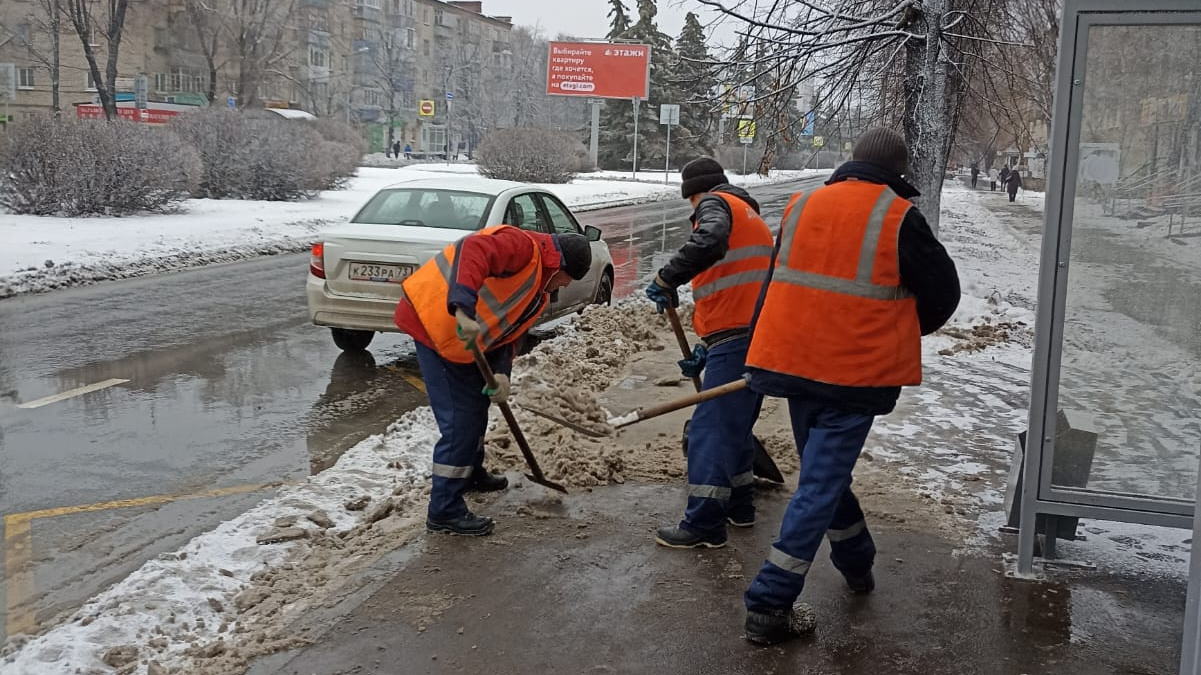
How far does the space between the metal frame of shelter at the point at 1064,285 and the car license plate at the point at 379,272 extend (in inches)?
226

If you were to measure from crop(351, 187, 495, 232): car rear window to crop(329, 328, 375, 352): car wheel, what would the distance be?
998 millimetres

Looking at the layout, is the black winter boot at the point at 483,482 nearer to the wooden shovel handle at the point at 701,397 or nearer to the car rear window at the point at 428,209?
the wooden shovel handle at the point at 701,397

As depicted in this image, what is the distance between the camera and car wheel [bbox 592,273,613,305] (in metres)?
12.0

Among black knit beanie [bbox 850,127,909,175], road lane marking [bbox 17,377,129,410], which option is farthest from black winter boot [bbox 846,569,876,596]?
road lane marking [bbox 17,377,129,410]

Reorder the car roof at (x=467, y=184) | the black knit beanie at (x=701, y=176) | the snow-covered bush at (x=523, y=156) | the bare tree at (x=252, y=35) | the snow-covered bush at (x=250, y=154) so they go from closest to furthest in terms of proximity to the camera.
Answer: the black knit beanie at (x=701, y=176) → the car roof at (x=467, y=184) → the snow-covered bush at (x=250, y=154) → the snow-covered bush at (x=523, y=156) → the bare tree at (x=252, y=35)

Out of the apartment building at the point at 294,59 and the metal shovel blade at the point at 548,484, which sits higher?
the apartment building at the point at 294,59

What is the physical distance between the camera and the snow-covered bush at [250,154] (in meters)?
26.2

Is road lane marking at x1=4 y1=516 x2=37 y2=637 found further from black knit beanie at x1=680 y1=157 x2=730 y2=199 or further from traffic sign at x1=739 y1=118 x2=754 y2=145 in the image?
traffic sign at x1=739 y1=118 x2=754 y2=145

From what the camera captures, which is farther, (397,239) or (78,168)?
(78,168)

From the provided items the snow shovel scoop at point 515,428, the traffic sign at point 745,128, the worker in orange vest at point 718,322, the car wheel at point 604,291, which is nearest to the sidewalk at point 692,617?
the worker in orange vest at point 718,322

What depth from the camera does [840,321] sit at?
153 inches

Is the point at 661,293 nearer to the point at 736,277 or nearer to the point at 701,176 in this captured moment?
the point at 736,277

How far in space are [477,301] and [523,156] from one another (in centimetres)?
3461

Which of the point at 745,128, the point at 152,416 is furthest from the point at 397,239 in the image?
the point at 745,128
